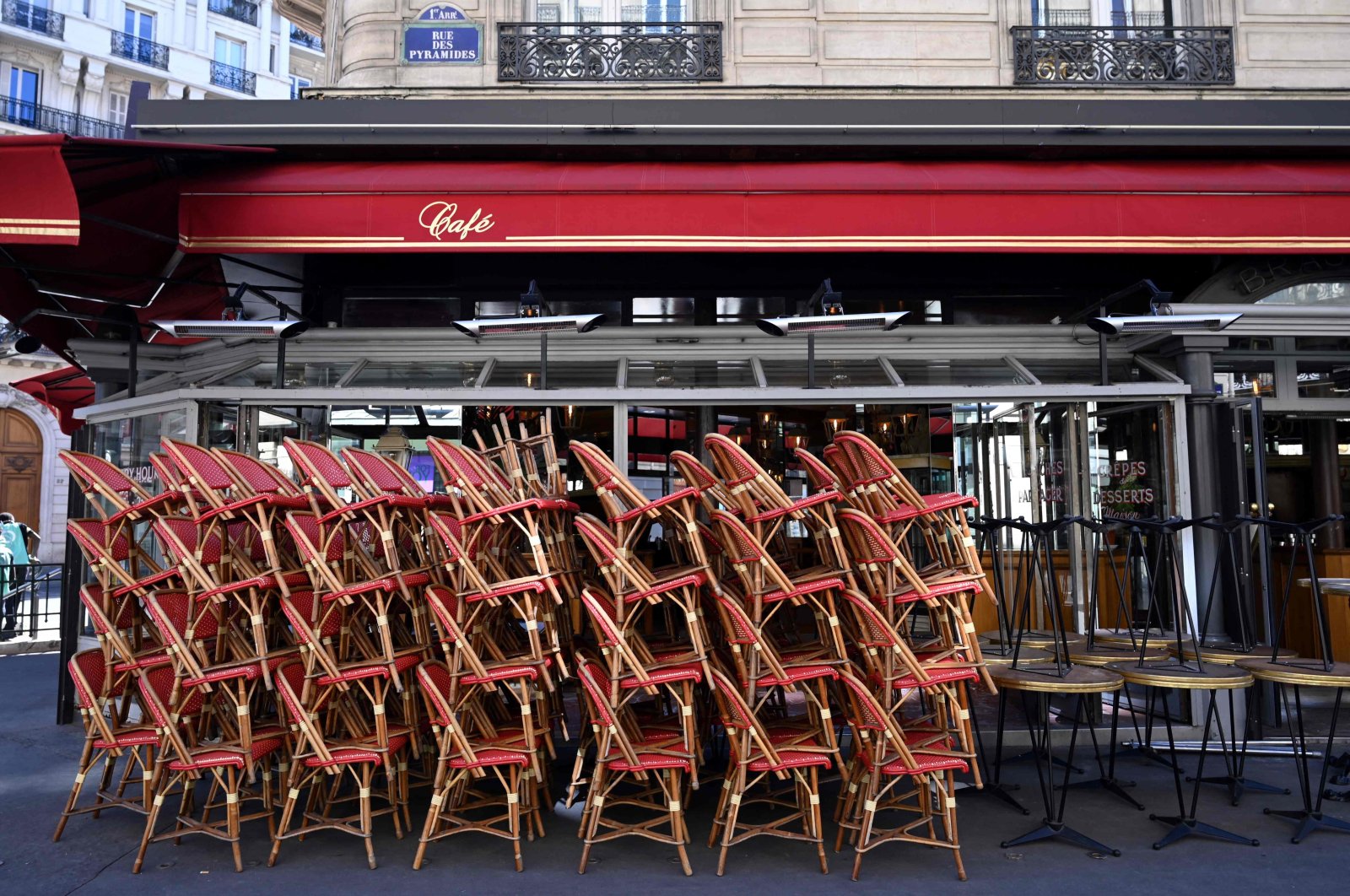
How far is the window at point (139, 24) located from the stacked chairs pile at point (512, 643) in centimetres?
3433

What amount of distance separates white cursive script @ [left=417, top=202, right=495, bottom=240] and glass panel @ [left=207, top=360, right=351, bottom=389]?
1399 millimetres

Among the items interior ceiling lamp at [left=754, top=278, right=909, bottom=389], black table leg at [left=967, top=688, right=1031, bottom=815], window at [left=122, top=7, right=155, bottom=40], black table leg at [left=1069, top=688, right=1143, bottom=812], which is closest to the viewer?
black table leg at [left=967, top=688, right=1031, bottom=815]

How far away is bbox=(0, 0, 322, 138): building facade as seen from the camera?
28.6 metres

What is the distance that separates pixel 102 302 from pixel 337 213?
300 centimetres

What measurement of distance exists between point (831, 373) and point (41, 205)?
529 centimetres

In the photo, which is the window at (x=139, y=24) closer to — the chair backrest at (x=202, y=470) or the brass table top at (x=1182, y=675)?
the chair backrest at (x=202, y=470)

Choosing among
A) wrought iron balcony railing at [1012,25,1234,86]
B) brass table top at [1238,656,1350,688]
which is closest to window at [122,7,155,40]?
wrought iron balcony railing at [1012,25,1234,86]

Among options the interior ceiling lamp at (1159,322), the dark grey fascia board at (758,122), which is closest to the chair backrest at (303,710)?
the dark grey fascia board at (758,122)

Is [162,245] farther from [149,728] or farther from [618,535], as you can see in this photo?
[618,535]

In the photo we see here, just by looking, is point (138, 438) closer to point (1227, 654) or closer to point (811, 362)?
point (811, 362)

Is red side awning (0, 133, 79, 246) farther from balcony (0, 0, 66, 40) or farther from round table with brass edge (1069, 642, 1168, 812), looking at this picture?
balcony (0, 0, 66, 40)

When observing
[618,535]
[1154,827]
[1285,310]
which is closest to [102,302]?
[618,535]

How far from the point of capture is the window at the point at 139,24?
32.5m

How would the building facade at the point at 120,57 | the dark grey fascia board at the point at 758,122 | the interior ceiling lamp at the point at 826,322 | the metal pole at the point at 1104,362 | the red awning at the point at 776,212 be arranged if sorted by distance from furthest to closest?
the building facade at the point at 120,57 < the metal pole at the point at 1104,362 < the dark grey fascia board at the point at 758,122 < the red awning at the point at 776,212 < the interior ceiling lamp at the point at 826,322
